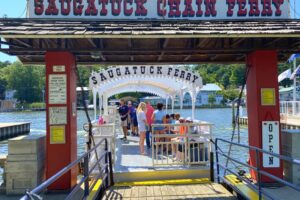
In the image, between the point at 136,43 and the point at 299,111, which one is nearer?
the point at 136,43

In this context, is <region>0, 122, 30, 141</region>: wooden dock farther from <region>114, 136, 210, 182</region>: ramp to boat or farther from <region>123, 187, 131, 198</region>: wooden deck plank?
<region>123, 187, 131, 198</region>: wooden deck plank

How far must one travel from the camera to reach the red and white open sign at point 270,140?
764 cm

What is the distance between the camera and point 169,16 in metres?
7.98

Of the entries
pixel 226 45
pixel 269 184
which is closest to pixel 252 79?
pixel 226 45

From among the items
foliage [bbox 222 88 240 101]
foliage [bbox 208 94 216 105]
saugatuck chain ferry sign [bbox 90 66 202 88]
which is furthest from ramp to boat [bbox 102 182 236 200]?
foliage [bbox 208 94 216 105]

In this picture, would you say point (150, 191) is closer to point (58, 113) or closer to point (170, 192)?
point (170, 192)

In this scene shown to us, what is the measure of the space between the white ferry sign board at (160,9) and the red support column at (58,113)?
1033 mm

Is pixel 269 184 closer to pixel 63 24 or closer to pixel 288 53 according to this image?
pixel 288 53

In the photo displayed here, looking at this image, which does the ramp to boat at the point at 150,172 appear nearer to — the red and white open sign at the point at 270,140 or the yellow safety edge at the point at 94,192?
the yellow safety edge at the point at 94,192

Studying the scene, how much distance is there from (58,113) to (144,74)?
20.3 ft

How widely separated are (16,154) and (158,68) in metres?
6.74

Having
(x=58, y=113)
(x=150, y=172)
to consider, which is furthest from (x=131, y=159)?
(x=58, y=113)

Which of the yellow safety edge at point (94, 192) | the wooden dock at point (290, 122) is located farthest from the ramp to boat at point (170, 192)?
the wooden dock at point (290, 122)

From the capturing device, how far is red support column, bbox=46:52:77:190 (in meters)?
7.36
